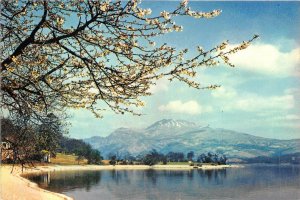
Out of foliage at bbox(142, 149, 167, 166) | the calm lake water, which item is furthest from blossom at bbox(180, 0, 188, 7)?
foliage at bbox(142, 149, 167, 166)

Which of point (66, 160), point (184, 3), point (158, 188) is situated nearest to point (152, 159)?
point (66, 160)

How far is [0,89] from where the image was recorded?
970cm

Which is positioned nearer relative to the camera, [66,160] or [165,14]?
[165,14]

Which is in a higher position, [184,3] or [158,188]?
[184,3]

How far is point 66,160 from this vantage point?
112562mm

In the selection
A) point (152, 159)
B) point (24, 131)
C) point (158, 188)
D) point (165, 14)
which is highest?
point (165, 14)

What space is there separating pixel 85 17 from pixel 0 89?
2.82m

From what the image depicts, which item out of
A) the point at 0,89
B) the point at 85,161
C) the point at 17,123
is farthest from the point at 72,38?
the point at 85,161

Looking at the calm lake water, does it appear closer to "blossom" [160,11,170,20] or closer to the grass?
the grass

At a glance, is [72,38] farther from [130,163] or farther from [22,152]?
[130,163]

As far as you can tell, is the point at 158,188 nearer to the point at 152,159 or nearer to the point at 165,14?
the point at 165,14

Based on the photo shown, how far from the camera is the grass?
352 ft

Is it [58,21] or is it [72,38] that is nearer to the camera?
[58,21]

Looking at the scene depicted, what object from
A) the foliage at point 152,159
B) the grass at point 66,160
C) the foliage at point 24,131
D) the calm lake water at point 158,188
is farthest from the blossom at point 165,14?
the foliage at point 152,159
